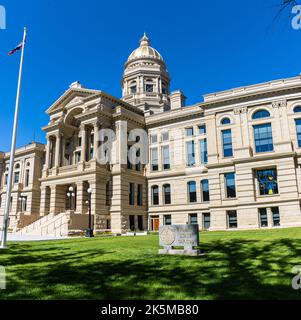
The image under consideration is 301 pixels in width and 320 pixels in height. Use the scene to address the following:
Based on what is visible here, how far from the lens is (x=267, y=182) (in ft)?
115

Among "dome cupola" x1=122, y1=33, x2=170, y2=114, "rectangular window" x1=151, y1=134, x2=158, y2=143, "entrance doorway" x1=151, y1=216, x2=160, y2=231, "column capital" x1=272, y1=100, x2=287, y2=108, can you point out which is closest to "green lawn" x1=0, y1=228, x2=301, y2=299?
"column capital" x1=272, y1=100, x2=287, y2=108

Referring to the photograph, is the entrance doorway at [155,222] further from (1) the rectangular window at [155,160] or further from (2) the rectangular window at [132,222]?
(1) the rectangular window at [155,160]

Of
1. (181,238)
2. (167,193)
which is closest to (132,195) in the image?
(167,193)

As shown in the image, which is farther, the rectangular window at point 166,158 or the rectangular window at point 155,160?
the rectangular window at point 155,160

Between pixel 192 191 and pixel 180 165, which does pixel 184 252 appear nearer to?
pixel 192 191

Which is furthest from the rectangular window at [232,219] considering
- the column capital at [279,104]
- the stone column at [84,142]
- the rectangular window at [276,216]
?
the stone column at [84,142]

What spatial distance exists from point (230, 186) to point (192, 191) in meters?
6.49

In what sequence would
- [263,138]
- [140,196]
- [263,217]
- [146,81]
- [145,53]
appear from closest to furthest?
[263,217] → [263,138] → [140,196] → [146,81] → [145,53]

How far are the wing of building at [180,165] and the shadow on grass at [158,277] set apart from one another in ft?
76.0

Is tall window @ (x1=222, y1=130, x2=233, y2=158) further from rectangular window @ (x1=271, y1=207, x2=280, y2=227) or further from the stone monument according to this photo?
the stone monument

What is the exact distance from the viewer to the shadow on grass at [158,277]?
705 centimetres

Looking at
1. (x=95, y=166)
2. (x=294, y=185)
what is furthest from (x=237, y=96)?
(x=95, y=166)
